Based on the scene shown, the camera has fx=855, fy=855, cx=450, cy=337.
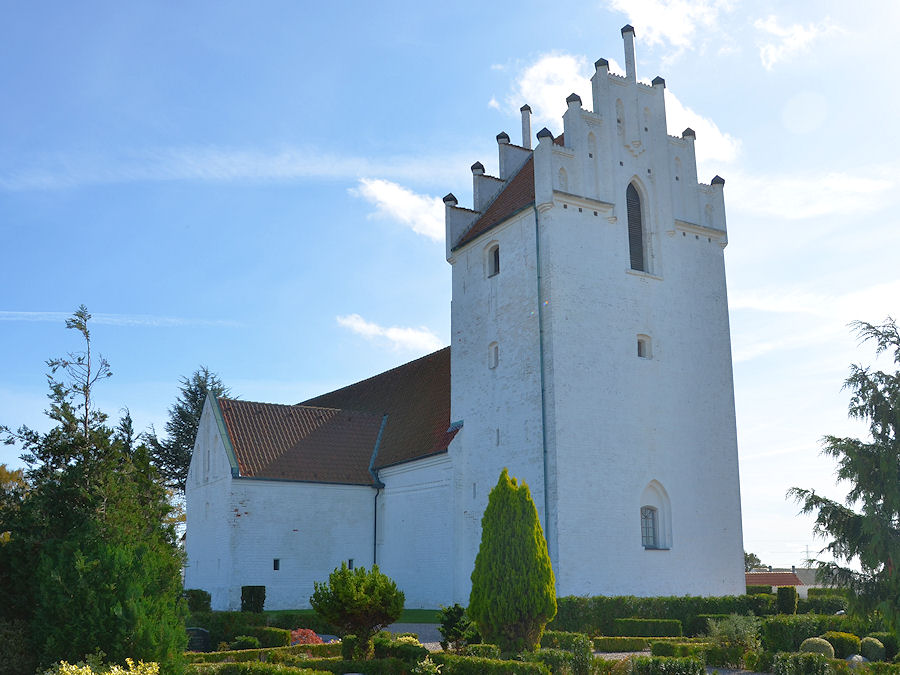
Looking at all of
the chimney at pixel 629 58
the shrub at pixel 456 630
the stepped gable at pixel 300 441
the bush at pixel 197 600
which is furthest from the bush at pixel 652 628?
the chimney at pixel 629 58

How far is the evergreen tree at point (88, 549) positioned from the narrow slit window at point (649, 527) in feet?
46.0

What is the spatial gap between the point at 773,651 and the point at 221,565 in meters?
17.9

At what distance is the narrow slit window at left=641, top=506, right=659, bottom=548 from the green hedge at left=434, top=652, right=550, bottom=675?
10989 mm

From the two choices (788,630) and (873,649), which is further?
(788,630)

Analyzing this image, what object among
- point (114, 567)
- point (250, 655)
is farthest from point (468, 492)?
point (114, 567)

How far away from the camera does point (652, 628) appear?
62.0 feet

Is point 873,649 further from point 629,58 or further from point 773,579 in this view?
point 773,579

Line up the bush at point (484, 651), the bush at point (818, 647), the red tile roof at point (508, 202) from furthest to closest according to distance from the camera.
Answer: the red tile roof at point (508, 202)
the bush at point (818, 647)
the bush at point (484, 651)

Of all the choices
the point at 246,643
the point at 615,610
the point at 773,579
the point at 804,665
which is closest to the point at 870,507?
the point at 804,665

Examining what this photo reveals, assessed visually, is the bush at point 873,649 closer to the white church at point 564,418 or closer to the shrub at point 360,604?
the white church at point 564,418

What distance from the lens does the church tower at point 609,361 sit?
22.2m

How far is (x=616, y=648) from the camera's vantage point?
17766 mm

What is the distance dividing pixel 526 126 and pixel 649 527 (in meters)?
14.5

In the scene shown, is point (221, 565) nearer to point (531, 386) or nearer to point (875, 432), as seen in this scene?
point (531, 386)
